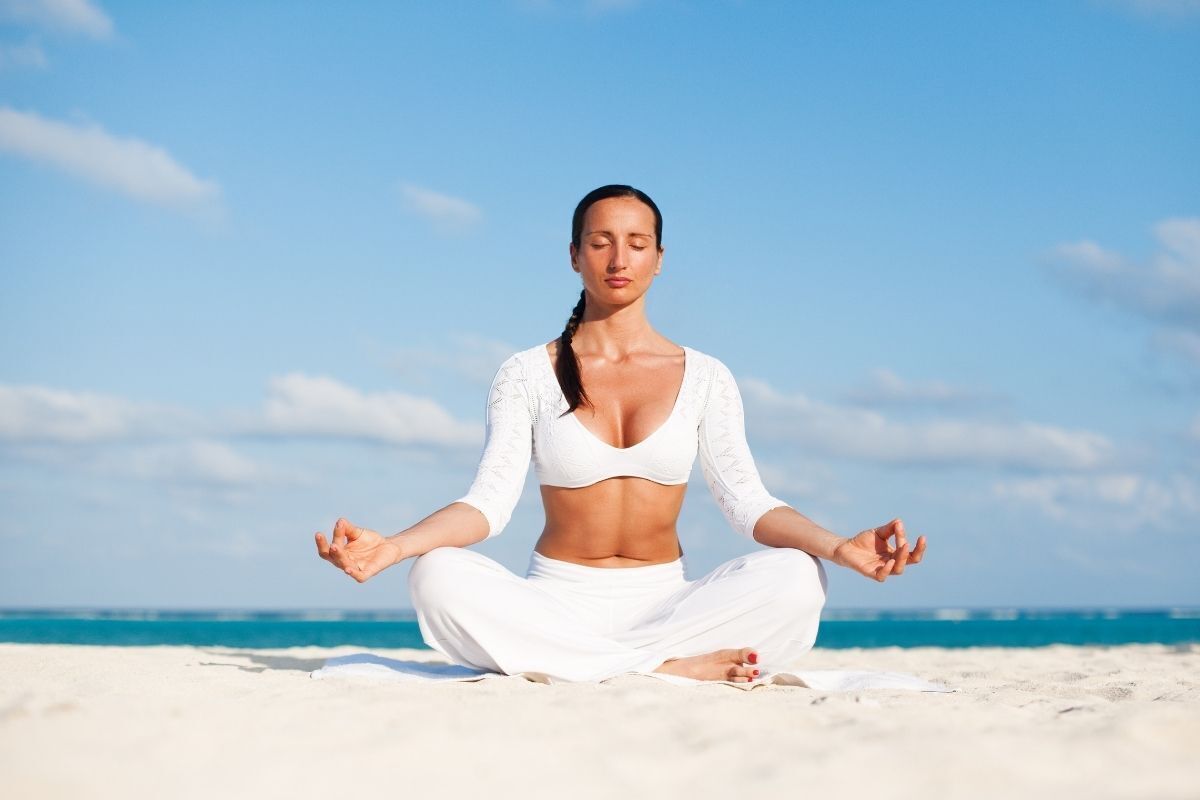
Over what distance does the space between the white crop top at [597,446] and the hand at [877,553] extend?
598 mm

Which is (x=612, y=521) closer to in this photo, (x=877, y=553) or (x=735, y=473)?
(x=735, y=473)

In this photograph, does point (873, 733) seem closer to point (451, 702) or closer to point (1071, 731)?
point (1071, 731)

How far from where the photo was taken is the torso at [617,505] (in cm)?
485

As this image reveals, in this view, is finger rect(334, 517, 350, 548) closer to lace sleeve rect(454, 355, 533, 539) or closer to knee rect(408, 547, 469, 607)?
knee rect(408, 547, 469, 607)

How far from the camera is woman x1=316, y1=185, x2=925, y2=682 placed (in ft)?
14.1

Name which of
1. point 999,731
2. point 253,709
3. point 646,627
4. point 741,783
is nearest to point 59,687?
point 253,709

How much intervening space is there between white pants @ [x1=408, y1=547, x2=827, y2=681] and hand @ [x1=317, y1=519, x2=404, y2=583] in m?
0.23

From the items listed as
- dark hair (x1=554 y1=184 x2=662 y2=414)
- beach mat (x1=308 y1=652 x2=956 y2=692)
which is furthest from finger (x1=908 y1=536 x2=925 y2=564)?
dark hair (x1=554 y1=184 x2=662 y2=414)

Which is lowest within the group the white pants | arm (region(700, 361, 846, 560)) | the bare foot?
the bare foot

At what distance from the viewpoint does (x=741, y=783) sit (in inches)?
92.0

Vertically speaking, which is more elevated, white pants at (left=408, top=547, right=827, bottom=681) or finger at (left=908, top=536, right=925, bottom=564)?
finger at (left=908, top=536, right=925, bottom=564)

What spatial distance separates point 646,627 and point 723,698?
3.61ft

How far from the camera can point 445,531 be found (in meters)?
4.42

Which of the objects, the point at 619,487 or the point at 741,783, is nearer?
the point at 741,783
